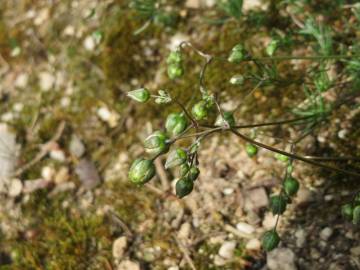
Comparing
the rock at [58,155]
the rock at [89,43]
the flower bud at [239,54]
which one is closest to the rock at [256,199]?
the flower bud at [239,54]

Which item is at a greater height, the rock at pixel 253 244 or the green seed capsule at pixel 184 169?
the green seed capsule at pixel 184 169

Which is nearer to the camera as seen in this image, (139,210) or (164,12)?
(139,210)

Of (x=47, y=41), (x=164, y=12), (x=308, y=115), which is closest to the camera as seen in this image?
(x=308, y=115)

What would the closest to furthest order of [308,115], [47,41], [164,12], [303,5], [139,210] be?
[308,115] → [139,210] → [303,5] → [164,12] → [47,41]

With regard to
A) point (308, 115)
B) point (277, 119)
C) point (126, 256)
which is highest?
point (308, 115)

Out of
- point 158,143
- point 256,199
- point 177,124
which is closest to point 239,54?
point 177,124

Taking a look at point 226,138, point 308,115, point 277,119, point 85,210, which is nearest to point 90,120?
point 85,210

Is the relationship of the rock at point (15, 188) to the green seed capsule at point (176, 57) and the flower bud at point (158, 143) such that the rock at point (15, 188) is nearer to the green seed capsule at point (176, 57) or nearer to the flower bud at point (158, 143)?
the green seed capsule at point (176, 57)

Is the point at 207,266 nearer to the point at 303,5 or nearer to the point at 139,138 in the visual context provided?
the point at 139,138
